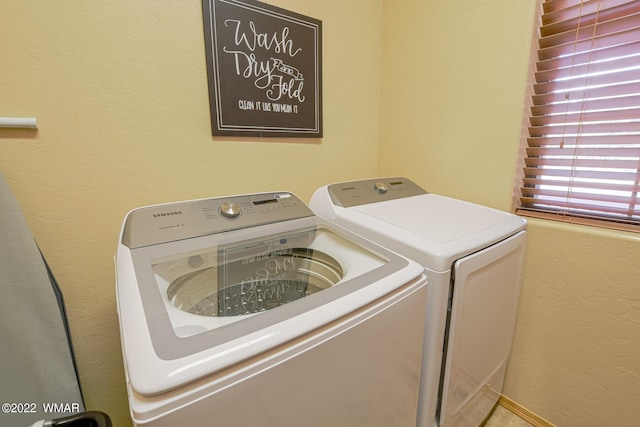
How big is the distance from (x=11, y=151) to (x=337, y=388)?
1170mm

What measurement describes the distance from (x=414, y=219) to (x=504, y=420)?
3.68 feet

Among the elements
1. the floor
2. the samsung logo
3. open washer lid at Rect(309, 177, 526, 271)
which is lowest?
the floor

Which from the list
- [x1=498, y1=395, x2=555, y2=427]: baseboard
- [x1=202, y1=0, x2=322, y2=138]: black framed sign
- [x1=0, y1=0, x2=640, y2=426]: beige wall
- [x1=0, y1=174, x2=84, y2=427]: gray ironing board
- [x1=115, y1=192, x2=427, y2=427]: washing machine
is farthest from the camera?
[x1=498, y1=395, x2=555, y2=427]: baseboard

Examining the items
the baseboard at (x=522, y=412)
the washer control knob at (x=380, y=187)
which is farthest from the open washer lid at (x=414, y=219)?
the baseboard at (x=522, y=412)

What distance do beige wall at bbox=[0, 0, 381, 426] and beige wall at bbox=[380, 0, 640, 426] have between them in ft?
2.37

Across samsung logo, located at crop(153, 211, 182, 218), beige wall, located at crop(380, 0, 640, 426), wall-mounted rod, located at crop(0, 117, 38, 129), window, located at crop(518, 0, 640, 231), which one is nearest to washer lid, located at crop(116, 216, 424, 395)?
samsung logo, located at crop(153, 211, 182, 218)

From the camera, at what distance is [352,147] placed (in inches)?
66.3

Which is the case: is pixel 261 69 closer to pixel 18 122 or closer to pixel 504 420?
pixel 18 122

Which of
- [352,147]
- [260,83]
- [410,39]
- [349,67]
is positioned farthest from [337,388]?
[410,39]

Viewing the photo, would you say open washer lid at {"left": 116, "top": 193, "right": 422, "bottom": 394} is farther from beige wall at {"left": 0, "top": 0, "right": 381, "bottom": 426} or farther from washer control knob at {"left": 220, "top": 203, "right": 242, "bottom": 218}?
beige wall at {"left": 0, "top": 0, "right": 381, "bottom": 426}

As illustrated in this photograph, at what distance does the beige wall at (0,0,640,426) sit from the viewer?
0.91 metres

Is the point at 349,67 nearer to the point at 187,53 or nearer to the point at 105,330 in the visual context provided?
the point at 187,53

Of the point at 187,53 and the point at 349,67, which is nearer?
the point at 187,53

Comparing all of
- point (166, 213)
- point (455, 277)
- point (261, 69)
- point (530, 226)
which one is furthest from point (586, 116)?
point (166, 213)
